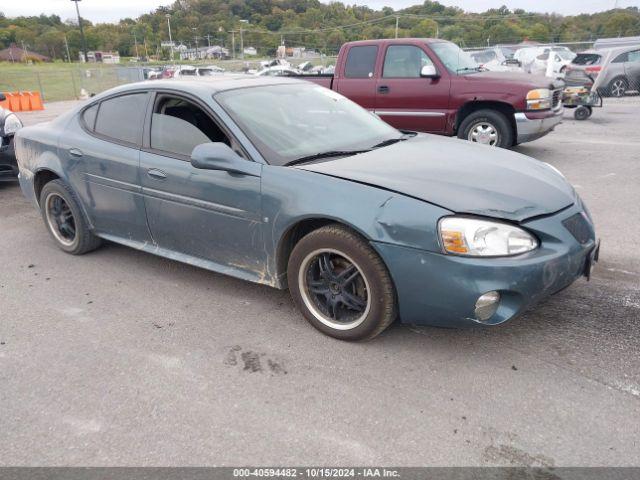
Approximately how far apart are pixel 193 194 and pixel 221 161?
0.42 metres

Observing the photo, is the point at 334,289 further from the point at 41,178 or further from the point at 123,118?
the point at 41,178

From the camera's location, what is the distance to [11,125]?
24.1ft

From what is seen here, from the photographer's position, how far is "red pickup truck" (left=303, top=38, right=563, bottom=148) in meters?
7.97

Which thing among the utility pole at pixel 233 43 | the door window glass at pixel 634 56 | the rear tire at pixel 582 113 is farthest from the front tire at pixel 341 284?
the utility pole at pixel 233 43

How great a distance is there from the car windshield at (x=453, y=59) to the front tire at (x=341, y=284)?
6.20 metres

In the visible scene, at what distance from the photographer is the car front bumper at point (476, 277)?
2729mm

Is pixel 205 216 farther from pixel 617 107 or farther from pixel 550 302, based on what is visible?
pixel 617 107

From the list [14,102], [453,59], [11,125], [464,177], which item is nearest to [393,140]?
[464,177]

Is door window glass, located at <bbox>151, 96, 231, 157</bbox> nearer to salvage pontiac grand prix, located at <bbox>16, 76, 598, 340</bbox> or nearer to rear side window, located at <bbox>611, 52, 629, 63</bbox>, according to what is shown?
salvage pontiac grand prix, located at <bbox>16, 76, 598, 340</bbox>

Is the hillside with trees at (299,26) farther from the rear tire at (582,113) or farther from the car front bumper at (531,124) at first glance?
the car front bumper at (531,124)

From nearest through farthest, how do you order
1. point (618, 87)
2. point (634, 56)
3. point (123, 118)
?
point (123, 118), point (634, 56), point (618, 87)

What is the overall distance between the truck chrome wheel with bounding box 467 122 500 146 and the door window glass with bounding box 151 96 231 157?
18.0 feet

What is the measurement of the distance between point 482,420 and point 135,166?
2957 millimetres

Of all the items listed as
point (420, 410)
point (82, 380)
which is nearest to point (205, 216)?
point (82, 380)
